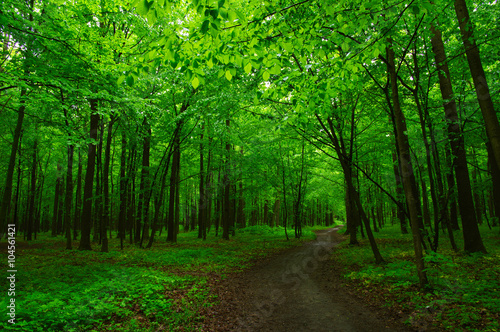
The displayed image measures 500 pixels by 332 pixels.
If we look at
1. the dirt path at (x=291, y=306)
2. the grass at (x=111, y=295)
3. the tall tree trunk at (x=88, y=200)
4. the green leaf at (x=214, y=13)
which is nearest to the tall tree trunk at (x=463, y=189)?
the dirt path at (x=291, y=306)

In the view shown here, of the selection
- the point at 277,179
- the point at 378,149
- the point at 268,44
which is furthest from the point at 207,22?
the point at 277,179

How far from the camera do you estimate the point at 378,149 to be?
1407cm

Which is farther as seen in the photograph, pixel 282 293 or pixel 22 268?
pixel 22 268

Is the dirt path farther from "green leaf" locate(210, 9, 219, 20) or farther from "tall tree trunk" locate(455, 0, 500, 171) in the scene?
"green leaf" locate(210, 9, 219, 20)

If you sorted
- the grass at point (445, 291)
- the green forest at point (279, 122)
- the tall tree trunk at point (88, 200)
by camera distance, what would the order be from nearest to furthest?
the green forest at point (279, 122)
the grass at point (445, 291)
the tall tree trunk at point (88, 200)

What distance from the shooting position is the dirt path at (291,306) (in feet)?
15.7

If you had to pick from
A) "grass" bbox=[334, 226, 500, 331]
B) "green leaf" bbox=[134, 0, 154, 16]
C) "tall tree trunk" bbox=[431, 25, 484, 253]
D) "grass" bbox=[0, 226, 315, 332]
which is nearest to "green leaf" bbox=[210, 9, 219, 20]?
"green leaf" bbox=[134, 0, 154, 16]

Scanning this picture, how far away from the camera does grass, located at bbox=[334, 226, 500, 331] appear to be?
4.28 metres

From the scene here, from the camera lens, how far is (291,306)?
5.82m

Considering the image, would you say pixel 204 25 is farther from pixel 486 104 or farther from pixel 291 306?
pixel 291 306

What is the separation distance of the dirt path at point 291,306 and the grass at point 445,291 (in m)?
0.55

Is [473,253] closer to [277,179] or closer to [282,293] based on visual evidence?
[282,293]

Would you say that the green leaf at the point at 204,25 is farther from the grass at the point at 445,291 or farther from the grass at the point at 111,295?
the grass at the point at 445,291

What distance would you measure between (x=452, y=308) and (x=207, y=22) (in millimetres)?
6398
